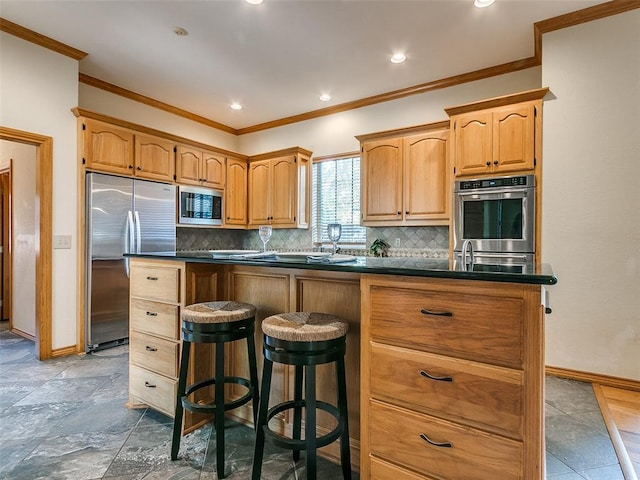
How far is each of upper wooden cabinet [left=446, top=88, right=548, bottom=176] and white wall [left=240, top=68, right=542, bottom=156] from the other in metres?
0.68

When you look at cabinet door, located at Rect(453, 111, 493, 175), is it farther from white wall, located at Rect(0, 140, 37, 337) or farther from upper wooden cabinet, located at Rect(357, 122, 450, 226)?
white wall, located at Rect(0, 140, 37, 337)

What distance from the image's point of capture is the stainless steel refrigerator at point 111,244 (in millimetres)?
3410

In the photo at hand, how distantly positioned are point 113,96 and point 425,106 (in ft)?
12.5

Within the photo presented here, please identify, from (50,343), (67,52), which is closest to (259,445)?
(50,343)

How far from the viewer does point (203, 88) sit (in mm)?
4117

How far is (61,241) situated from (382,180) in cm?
342

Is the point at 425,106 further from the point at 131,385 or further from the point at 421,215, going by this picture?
the point at 131,385

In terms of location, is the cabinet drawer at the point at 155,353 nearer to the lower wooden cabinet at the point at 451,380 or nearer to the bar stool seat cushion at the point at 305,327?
the bar stool seat cushion at the point at 305,327

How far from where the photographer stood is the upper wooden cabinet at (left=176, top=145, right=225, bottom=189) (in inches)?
174

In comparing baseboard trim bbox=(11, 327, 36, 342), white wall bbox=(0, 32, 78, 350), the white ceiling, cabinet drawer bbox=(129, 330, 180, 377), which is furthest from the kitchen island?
baseboard trim bbox=(11, 327, 36, 342)

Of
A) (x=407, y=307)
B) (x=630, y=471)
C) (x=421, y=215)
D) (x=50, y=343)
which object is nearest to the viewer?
(x=407, y=307)

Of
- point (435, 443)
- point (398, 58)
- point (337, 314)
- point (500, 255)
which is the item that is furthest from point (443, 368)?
point (398, 58)

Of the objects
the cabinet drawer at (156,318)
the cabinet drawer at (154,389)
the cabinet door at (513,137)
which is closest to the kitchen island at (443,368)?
the cabinet drawer at (156,318)

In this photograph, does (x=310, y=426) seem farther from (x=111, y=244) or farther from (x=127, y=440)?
(x=111, y=244)
